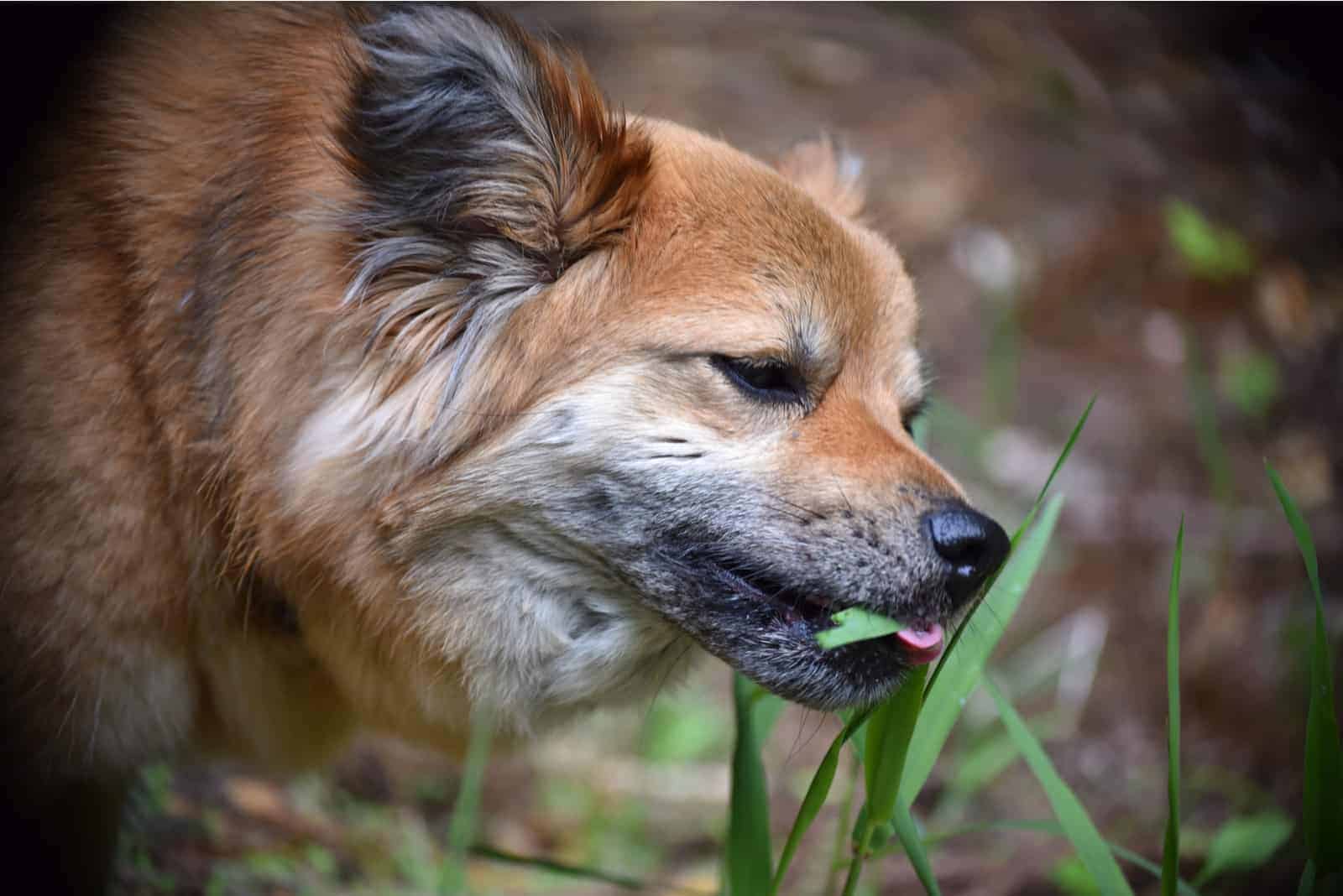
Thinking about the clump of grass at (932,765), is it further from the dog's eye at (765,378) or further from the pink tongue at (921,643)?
the dog's eye at (765,378)

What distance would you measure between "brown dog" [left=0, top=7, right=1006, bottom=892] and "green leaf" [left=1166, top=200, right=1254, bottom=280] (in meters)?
3.46

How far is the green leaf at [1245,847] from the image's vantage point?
287cm

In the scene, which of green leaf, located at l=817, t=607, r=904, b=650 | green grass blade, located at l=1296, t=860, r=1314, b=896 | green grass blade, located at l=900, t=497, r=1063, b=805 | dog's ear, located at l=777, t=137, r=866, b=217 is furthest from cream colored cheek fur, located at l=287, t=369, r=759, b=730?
green grass blade, located at l=1296, t=860, r=1314, b=896

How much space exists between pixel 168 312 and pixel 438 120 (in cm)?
73

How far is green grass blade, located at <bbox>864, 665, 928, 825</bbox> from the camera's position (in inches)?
86.7

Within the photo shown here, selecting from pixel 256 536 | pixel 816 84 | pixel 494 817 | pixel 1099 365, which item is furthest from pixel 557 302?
pixel 816 84

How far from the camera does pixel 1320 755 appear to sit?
2184mm

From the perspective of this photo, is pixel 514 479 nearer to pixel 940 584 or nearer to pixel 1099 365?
pixel 940 584

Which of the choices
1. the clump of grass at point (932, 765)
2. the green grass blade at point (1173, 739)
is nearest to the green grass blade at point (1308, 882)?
the clump of grass at point (932, 765)

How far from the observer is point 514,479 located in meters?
2.44

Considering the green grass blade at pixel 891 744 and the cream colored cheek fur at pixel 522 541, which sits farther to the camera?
the cream colored cheek fur at pixel 522 541

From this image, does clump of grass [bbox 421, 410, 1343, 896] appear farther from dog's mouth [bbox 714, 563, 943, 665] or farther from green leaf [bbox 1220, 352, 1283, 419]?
green leaf [bbox 1220, 352, 1283, 419]

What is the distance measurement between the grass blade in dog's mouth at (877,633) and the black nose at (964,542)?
12 cm

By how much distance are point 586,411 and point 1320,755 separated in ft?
5.06
